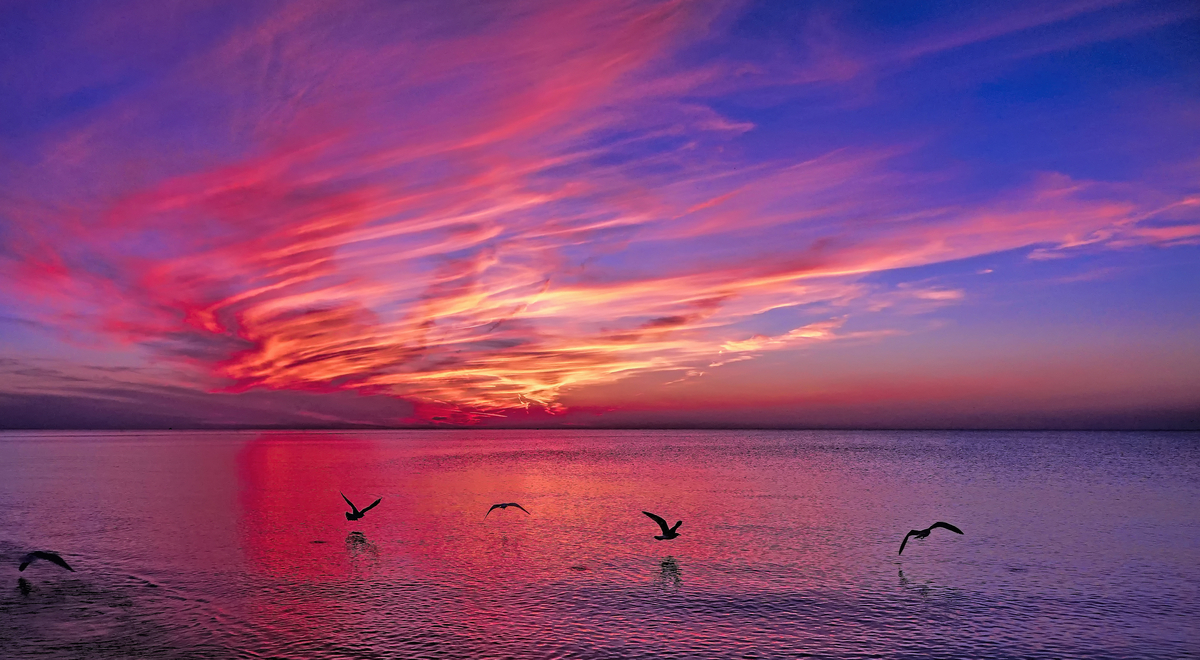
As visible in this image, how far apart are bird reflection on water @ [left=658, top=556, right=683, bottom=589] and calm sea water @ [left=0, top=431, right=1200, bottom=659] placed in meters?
0.15

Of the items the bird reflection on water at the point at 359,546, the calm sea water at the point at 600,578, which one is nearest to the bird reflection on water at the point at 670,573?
the calm sea water at the point at 600,578

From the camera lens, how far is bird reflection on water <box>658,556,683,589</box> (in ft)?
81.0

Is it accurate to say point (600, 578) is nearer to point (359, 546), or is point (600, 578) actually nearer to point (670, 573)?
point (670, 573)

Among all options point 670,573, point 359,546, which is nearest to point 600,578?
point 670,573

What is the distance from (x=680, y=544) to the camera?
32250 millimetres

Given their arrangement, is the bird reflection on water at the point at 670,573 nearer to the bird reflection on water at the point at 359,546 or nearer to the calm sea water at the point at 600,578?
the calm sea water at the point at 600,578

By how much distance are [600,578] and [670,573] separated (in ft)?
8.37

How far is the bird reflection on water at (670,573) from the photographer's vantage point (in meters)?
24.7

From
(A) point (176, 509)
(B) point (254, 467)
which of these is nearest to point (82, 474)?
(B) point (254, 467)

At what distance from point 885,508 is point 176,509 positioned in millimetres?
43555

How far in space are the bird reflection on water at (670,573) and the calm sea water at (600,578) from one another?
149 mm

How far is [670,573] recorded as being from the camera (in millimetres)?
26219

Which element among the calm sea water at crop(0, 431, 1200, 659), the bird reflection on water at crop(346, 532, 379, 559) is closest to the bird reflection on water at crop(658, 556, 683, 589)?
the calm sea water at crop(0, 431, 1200, 659)

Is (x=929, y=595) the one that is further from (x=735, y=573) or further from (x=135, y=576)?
(x=135, y=576)
